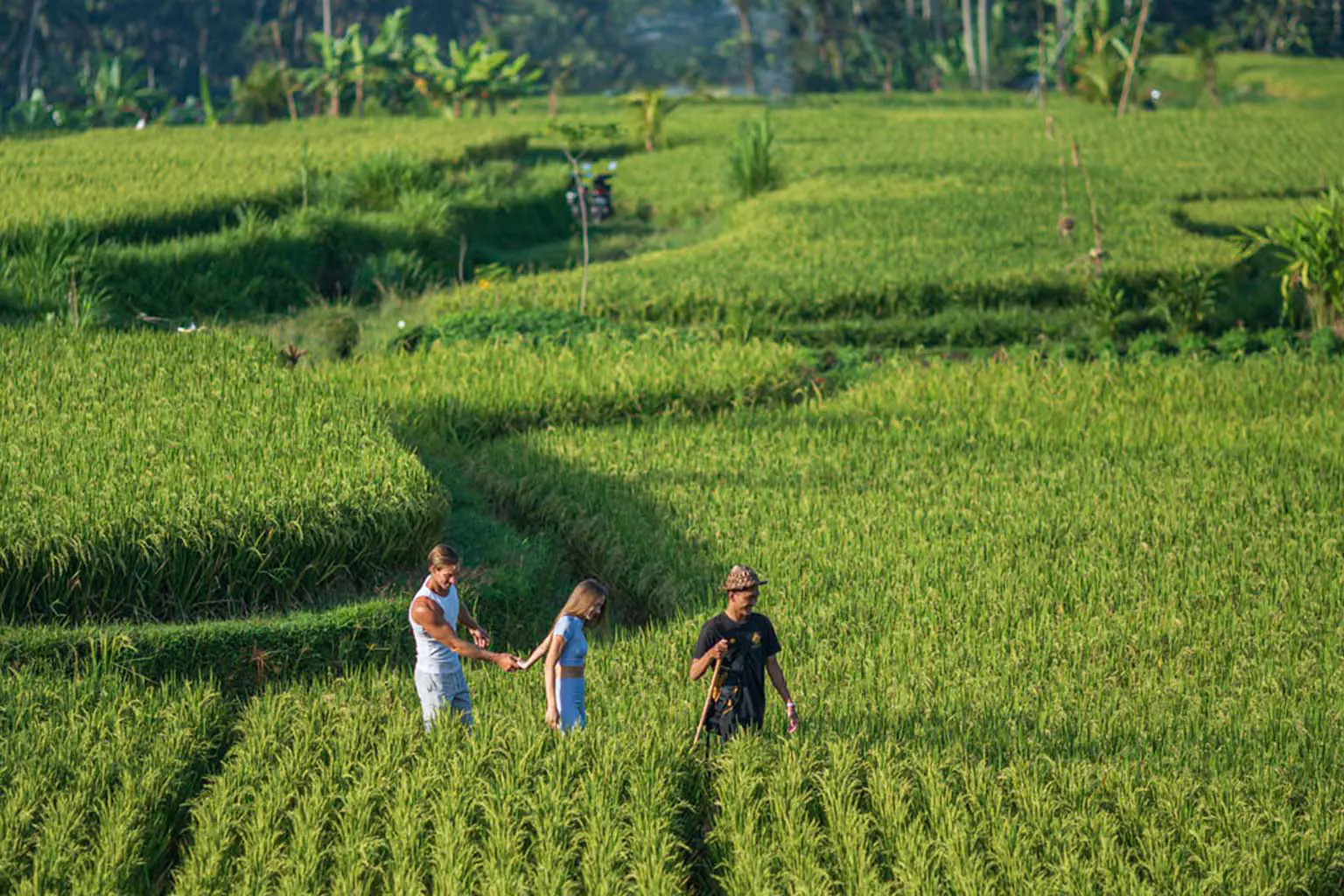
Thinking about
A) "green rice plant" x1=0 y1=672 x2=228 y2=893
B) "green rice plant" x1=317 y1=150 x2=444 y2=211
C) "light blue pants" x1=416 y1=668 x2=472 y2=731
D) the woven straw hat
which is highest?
"green rice plant" x1=317 y1=150 x2=444 y2=211

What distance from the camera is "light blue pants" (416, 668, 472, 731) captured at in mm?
6270

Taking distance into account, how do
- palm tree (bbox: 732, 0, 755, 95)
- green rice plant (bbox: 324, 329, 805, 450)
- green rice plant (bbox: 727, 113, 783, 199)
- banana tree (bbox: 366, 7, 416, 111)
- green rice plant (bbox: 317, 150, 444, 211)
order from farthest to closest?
1. palm tree (bbox: 732, 0, 755, 95)
2. banana tree (bbox: 366, 7, 416, 111)
3. green rice plant (bbox: 727, 113, 783, 199)
4. green rice plant (bbox: 317, 150, 444, 211)
5. green rice plant (bbox: 324, 329, 805, 450)

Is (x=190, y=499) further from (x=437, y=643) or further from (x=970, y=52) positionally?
(x=970, y=52)

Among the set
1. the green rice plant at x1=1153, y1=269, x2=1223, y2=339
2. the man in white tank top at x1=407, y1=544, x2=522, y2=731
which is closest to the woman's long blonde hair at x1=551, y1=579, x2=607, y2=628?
the man in white tank top at x1=407, y1=544, x2=522, y2=731

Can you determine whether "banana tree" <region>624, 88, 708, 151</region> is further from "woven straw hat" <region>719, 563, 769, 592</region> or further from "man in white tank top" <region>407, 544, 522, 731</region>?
"woven straw hat" <region>719, 563, 769, 592</region>

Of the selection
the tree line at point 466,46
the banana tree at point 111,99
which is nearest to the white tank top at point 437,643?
the tree line at point 466,46

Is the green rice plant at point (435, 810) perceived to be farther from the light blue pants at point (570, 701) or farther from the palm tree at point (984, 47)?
the palm tree at point (984, 47)

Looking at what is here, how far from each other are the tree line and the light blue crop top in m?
26.2

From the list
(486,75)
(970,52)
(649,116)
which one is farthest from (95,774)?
(970,52)

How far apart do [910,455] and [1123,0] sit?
1499 inches

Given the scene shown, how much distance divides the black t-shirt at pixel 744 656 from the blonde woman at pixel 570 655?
0.41 meters

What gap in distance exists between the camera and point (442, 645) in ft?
20.3

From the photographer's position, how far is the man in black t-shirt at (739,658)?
5.77m

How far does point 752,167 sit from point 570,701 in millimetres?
16177
